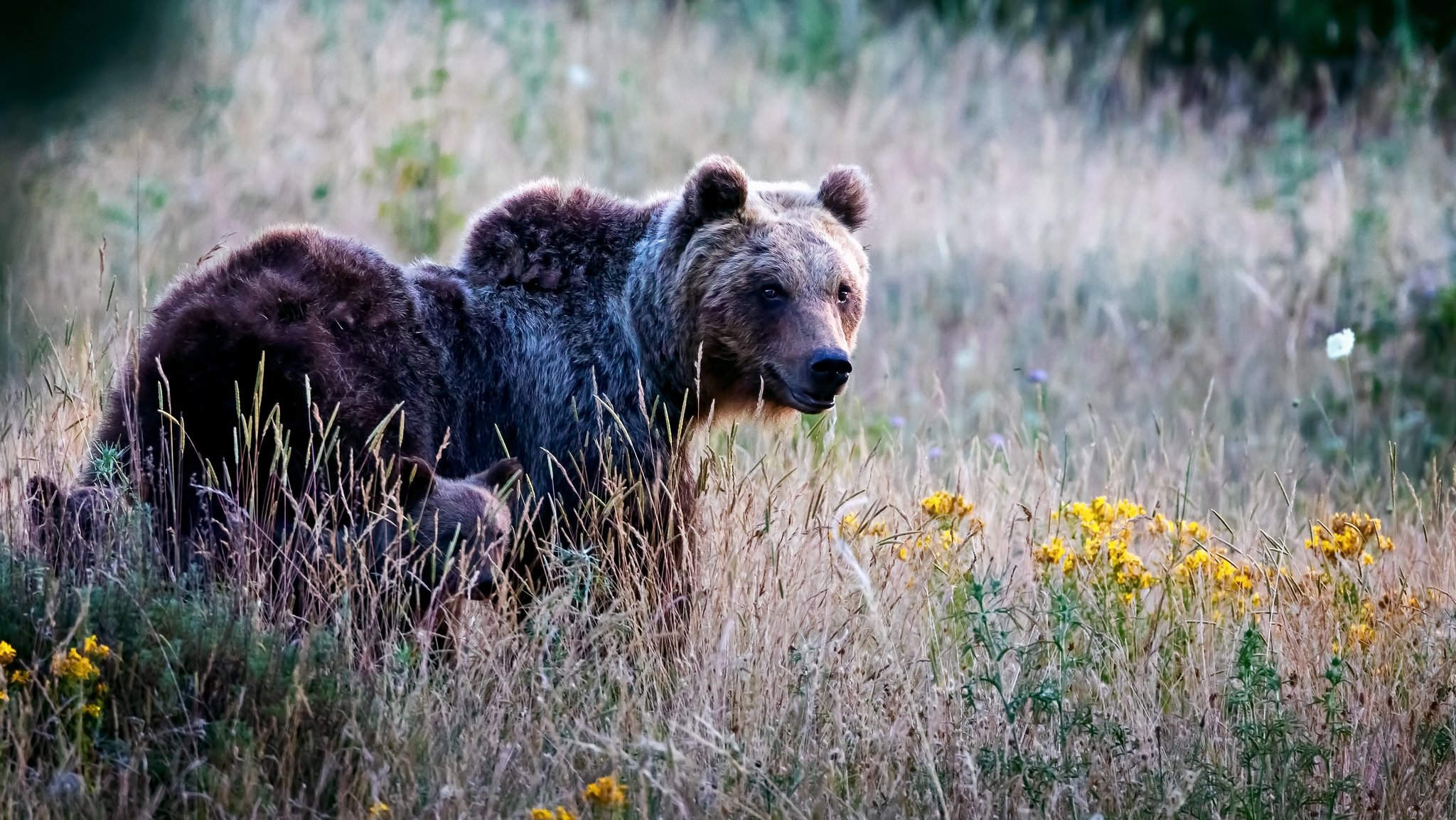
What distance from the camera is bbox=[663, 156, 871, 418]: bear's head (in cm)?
548

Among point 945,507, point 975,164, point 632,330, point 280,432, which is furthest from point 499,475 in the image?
point 975,164

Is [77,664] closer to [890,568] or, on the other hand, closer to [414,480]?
[414,480]

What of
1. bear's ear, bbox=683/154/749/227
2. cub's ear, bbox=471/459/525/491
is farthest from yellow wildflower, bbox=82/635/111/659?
bear's ear, bbox=683/154/749/227

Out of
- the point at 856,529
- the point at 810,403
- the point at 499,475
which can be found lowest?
the point at 856,529

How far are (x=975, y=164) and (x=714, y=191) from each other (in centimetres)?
930

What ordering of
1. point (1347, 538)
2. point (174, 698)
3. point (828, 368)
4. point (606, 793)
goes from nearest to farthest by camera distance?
point (606, 793) < point (174, 698) < point (1347, 538) < point (828, 368)

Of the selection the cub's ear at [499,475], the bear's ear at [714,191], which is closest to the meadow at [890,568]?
the cub's ear at [499,475]

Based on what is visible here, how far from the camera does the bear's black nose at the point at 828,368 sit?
5375mm

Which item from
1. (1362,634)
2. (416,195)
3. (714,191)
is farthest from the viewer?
(416,195)

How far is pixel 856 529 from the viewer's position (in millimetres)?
5520

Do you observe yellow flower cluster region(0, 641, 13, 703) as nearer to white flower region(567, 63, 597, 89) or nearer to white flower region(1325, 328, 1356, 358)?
white flower region(1325, 328, 1356, 358)

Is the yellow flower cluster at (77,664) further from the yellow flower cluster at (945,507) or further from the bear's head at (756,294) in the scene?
the yellow flower cluster at (945,507)

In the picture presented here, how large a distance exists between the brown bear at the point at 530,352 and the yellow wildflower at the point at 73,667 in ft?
2.45

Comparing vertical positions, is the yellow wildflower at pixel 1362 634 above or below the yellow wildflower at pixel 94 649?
below
